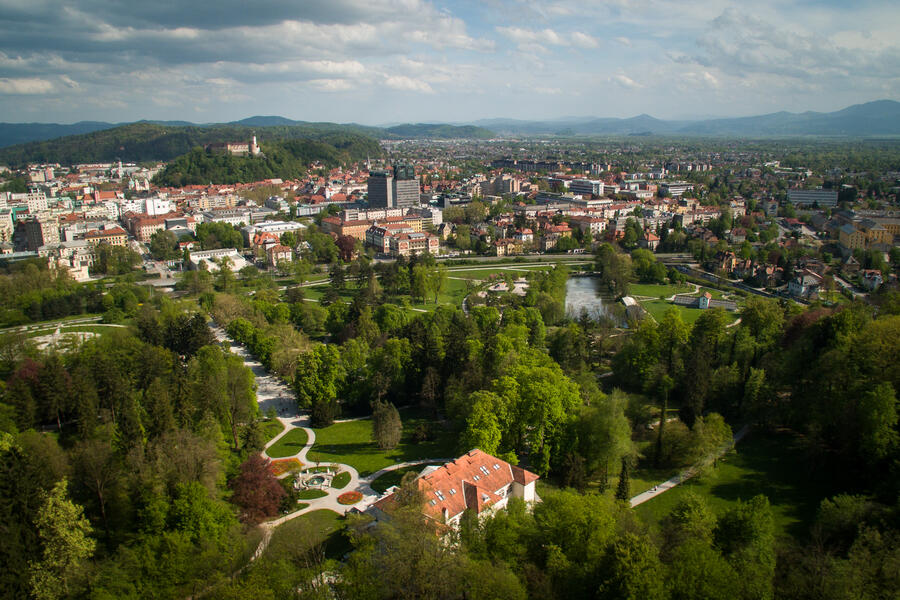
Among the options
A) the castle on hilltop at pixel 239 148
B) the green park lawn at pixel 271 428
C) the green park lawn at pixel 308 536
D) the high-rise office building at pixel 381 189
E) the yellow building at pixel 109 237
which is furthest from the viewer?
the castle on hilltop at pixel 239 148

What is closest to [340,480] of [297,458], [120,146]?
[297,458]

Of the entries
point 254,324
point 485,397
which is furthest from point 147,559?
point 254,324

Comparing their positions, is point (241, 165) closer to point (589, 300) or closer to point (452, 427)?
point (589, 300)

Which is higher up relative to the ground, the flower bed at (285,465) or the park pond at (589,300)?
the park pond at (589,300)

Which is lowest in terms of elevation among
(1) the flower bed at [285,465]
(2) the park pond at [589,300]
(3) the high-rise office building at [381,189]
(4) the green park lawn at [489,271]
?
(1) the flower bed at [285,465]

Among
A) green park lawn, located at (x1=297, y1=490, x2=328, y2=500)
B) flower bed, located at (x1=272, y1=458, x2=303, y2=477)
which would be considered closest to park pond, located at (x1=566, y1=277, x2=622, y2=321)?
flower bed, located at (x1=272, y1=458, x2=303, y2=477)

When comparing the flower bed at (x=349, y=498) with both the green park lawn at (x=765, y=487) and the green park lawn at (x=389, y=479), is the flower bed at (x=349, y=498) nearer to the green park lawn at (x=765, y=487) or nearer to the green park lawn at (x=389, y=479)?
the green park lawn at (x=389, y=479)

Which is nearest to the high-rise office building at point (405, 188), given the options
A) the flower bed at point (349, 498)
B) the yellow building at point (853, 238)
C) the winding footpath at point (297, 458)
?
the yellow building at point (853, 238)
